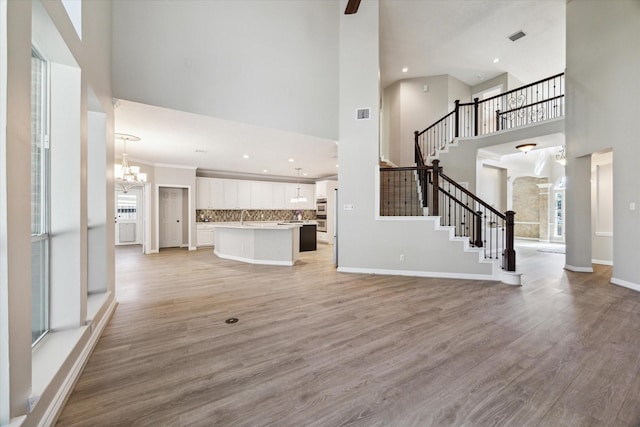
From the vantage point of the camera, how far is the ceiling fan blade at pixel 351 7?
4836 millimetres

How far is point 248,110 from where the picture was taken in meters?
4.61

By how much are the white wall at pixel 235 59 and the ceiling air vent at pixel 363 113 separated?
0.47 m

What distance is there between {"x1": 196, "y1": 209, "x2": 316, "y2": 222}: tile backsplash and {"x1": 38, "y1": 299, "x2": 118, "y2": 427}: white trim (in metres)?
7.32

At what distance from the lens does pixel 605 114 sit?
4.61m

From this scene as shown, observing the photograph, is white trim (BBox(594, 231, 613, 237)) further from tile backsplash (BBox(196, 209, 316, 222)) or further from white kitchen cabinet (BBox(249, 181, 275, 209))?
white kitchen cabinet (BBox(249, 181, 275, 209))

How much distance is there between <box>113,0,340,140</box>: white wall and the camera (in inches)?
146

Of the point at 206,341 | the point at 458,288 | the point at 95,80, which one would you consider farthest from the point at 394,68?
the point at 206,341

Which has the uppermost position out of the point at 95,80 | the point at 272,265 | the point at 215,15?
the point at 215,15

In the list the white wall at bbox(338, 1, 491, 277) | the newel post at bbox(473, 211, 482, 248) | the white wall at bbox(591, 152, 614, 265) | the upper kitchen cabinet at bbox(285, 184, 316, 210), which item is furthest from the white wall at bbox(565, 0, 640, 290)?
the upper kitchen cabinet at bbox(285, 184, 316, 210)

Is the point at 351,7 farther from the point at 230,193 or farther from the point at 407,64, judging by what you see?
the point at 230,193

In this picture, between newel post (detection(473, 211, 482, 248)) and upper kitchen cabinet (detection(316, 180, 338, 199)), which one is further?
upper kitchen cabinet (detection(316, 180, 338, 199))

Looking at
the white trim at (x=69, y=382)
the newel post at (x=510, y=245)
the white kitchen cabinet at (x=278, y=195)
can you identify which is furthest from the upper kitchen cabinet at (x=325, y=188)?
the white trim at (x=69, y=382)

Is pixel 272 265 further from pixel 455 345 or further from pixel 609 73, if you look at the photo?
pixel 609 73

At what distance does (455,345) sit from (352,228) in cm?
315
